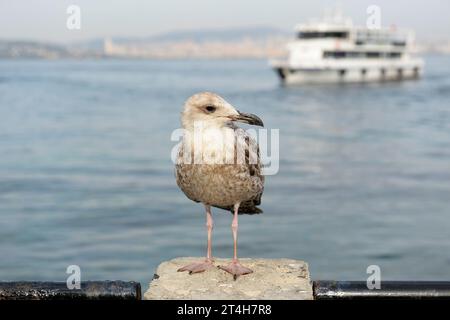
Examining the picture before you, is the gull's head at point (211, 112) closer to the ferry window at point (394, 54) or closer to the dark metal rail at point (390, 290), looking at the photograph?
the dark metal rail at point (390, 290)

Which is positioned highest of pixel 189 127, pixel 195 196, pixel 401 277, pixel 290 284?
pixel 189 127

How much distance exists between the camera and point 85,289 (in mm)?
3301

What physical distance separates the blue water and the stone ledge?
29.6 feet

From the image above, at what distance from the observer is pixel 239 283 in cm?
379

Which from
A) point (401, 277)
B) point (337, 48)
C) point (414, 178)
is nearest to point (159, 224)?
point (401, 277)

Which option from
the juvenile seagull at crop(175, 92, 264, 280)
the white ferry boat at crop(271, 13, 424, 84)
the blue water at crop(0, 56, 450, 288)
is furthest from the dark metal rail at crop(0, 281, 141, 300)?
the white ferry boat at crop(271, 13, 424, 84)

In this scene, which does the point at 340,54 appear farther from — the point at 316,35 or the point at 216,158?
the point at 216,158

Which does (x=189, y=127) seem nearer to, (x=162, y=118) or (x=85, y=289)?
(x=85, y=289)

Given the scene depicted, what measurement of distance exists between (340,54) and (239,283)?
207 ft

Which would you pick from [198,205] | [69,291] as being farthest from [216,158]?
[198,205]

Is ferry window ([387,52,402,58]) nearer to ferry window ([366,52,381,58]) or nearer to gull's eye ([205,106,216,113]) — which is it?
ferry window ([366,52,381,58])

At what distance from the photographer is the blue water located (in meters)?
14.3

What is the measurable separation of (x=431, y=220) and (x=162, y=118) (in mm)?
26573

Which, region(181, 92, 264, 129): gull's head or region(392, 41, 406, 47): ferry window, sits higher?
region(392, 41, 406, 47): ferry window
